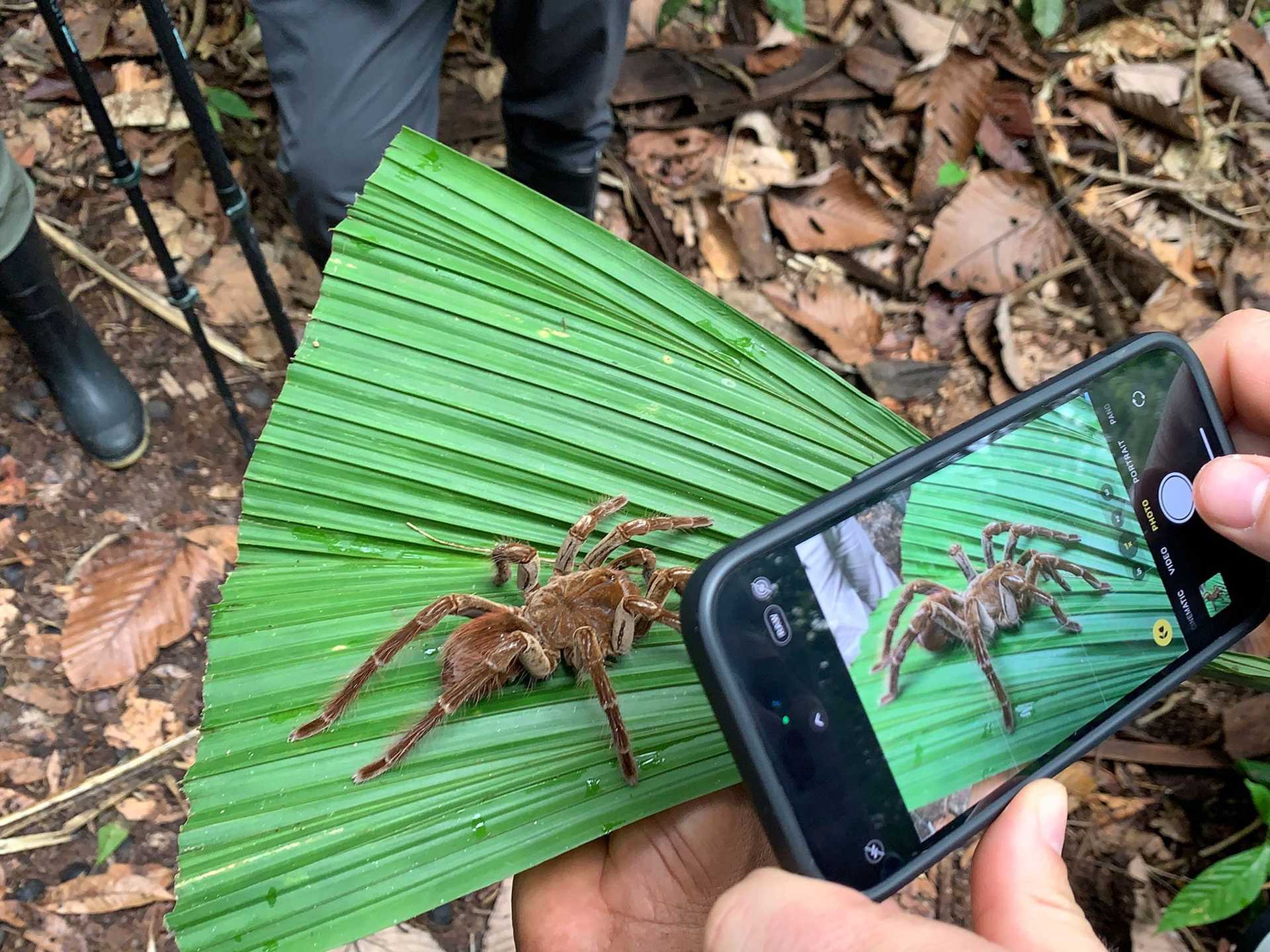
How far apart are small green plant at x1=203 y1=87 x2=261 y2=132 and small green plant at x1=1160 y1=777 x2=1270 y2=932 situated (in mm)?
2646

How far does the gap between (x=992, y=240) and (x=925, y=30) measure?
2.48ft

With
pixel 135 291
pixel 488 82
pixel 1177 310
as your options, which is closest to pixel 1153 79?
pixel 1177 310

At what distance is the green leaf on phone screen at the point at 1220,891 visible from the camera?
133 cm

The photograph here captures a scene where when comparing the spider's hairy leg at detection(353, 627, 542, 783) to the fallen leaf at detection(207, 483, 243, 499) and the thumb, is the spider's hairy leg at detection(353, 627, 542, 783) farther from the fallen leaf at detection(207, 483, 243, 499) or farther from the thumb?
the fallen leaf at detection(207, 483, 243, 499)

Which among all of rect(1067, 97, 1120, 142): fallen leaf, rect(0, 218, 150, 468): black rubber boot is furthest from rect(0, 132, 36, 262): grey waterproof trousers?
rect(1067, 97, 1120, 142): fallen leaf

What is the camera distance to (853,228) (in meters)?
2.24

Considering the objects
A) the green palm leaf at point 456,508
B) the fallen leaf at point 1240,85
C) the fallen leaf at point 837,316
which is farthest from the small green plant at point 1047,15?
the green palm leaf at point 456,508

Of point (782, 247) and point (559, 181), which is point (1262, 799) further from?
point (559, 181)

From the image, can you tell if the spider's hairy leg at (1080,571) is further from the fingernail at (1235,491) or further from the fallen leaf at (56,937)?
the fallen leaf at (56,937)

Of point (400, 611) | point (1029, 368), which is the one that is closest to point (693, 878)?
point (400, 611)

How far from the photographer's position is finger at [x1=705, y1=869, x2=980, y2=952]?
24.8 inches

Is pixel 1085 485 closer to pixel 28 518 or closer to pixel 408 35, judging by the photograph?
pixel 408 35

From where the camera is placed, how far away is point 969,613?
2.92ft

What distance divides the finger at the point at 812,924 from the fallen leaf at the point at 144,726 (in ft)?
4.70
